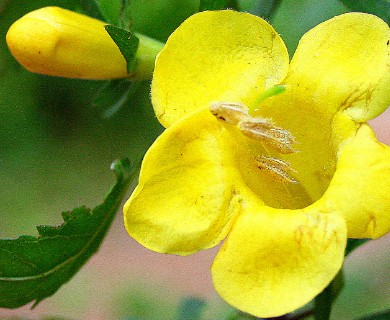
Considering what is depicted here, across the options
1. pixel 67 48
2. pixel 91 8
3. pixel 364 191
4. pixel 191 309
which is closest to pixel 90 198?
pixel 191 309

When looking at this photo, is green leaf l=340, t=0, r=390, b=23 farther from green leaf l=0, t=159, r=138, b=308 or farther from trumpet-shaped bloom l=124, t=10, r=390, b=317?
green leaf l=0, t=159, r=138, b=308

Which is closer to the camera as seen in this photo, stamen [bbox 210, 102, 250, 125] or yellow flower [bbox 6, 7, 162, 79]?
stamen [bbox 210, 102, 250, 125]

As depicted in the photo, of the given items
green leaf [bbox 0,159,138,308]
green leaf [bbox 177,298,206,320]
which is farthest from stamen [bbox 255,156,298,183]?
green leaf [bbox 177,298,206,320]

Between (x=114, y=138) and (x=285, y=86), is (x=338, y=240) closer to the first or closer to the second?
(x=285, y=86)

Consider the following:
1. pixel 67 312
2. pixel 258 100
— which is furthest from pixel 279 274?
pixel 67 312

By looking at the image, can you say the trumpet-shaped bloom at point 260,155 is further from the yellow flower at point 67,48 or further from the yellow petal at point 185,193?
the yellow flower at point 67,48

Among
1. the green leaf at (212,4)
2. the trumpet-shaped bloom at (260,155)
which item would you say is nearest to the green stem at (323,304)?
the trumpet-shaped bloom at (260,155)

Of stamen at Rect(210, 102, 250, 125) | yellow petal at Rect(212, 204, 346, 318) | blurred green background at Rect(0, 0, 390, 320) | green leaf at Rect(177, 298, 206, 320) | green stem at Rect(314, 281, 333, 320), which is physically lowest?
blurred green background at Rect(0, 0, 390, 320)
